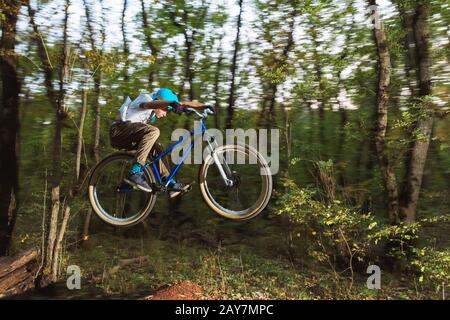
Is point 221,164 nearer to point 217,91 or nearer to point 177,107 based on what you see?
point 177,107

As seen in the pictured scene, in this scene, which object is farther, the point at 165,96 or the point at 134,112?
the point at 134,112

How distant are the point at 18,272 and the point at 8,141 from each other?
289cm

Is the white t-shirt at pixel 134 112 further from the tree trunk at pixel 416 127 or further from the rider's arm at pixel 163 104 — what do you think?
the tree trunk at pixel 416 127

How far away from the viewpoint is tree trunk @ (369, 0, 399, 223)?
7031 mm

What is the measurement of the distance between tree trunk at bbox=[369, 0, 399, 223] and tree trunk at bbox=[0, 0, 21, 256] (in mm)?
7321

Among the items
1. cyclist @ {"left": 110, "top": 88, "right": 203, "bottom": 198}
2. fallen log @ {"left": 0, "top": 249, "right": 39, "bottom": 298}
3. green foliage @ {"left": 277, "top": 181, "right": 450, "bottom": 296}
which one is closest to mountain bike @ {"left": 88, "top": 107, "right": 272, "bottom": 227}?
cyclist @ {"left": 110, "top": 88, "right": 203, "bottom": 198}

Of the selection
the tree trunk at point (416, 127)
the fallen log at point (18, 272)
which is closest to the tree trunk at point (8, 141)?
the fallen log at point (18, 272)

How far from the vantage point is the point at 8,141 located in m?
8.50

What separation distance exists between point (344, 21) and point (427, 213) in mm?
4534

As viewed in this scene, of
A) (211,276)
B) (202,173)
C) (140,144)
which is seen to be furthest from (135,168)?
(211,276)

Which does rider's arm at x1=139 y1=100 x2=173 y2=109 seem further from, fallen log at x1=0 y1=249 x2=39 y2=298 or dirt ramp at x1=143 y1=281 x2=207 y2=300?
fallen log at x1=0 y1=249 x2=39 y2=298

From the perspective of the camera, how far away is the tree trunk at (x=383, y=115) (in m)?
7.03

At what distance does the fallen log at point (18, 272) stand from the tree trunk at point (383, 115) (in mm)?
6886
